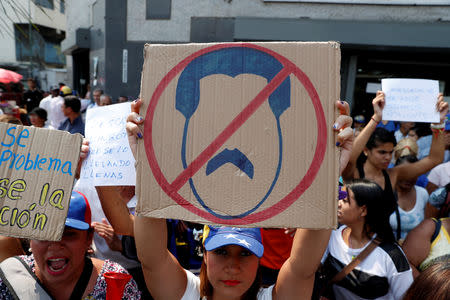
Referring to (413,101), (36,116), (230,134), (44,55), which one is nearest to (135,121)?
(230,134)

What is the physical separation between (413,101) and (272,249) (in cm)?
145

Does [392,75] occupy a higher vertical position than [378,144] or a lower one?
higher

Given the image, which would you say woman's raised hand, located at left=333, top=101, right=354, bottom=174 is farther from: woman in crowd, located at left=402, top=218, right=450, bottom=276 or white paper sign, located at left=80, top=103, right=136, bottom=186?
woman in crowd, located at left=402, top=218, right=450, bottom=276

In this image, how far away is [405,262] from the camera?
1.92 metres

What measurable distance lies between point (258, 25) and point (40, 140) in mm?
7420

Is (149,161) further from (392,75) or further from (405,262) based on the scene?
(392,75)

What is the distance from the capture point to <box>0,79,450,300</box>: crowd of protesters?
1347 mm

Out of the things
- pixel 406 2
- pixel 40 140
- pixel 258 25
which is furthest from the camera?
pixel 258 25

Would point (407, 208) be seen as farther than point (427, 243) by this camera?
Yes

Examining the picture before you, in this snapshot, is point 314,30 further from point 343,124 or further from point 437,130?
point 343,124

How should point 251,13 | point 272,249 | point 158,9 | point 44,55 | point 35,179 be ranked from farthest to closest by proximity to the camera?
point 44,55 < point 158,9 < point 251,13 < point 272,249 < point 35,179

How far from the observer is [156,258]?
4.43 ft

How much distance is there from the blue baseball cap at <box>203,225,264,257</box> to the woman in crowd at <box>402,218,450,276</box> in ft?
3.84

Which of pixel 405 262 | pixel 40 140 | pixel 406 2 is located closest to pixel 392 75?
pixel 406 2
